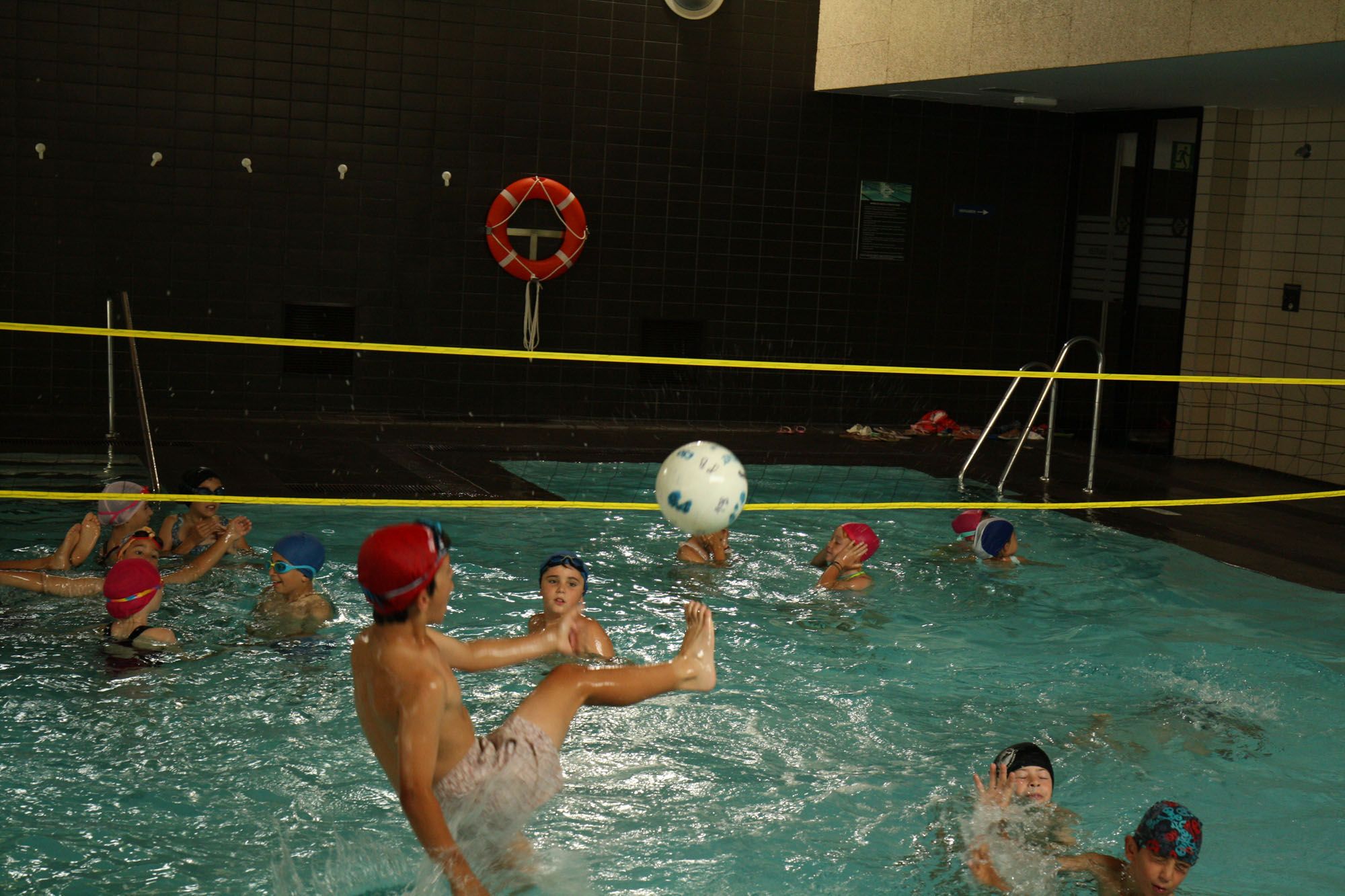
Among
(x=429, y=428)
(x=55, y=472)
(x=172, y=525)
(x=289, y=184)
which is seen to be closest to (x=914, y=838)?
(x=172, y=525)

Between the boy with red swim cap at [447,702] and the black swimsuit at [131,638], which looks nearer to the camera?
the boy with red swim cap at [447,702]

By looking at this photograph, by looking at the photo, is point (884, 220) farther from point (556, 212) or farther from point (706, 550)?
point (706, 550)

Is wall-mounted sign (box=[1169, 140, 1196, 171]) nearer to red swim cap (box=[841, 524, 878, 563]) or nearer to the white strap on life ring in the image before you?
the white strap on life ring

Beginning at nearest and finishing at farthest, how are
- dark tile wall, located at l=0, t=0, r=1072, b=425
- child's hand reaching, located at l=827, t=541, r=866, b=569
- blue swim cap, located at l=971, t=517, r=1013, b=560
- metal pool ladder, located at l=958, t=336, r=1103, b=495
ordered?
child's hand reaching, located at l=827, t=541, r=866, b=569 → blue swim cap, located at l=971, t=517, r=1013, b=560 → metal pool ladder, located at l=958, t=336, r=1103, b=495 → dark tile wall, located at l=0, t=0, r=1072, b=425

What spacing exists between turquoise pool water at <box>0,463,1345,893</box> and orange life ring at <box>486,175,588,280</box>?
469 centimetres

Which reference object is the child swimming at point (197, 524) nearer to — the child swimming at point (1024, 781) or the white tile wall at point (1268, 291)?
the child swimming at point (1024, 781)

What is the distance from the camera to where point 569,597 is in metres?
5.64

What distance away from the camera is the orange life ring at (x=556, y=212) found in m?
12.8

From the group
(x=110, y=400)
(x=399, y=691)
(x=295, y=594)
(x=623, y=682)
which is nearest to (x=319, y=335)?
(x=110, y=400)

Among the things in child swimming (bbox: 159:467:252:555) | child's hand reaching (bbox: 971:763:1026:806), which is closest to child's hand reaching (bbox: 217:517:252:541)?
child swimming (bbox: 159:467:252:555)

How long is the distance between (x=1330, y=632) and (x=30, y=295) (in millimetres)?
10524

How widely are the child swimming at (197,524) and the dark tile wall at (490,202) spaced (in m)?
4.83

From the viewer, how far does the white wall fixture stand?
13031 mm

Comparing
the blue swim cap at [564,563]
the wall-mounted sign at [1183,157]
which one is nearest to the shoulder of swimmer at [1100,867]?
the blue swim cap at [564,563]
